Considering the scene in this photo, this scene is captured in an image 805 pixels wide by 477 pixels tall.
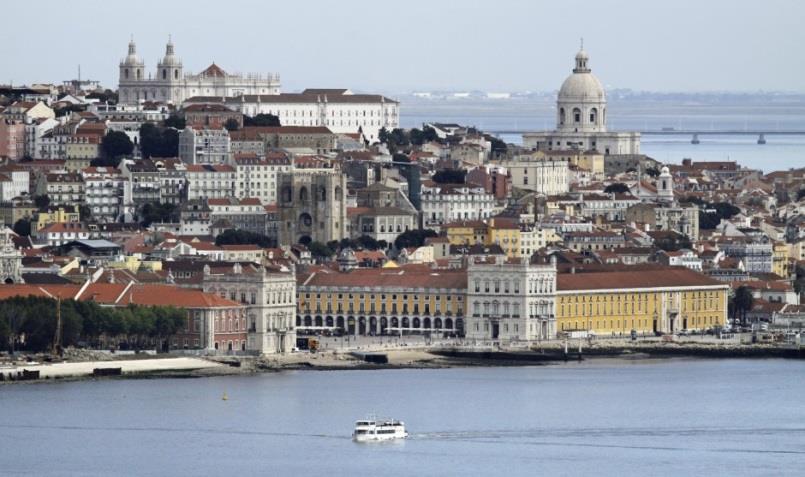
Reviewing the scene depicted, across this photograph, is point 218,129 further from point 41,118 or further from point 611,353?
point 611,353

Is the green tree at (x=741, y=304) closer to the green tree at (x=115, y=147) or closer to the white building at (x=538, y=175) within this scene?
the white building at (x=538, y=175)

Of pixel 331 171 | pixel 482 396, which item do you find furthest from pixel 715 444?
pixel 331 171

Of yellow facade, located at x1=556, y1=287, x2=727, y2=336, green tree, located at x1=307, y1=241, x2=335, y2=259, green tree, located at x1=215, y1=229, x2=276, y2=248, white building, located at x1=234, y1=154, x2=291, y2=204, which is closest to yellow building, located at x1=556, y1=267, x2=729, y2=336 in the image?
yellow facade, located at x1=556, y1=287, x2=727, y2=336

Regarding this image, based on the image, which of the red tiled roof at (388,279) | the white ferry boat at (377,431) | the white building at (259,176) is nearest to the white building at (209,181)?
the white building at (259,176)

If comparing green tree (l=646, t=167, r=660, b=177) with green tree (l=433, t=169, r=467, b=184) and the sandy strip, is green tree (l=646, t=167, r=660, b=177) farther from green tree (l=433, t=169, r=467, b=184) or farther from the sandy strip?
the sandy strip

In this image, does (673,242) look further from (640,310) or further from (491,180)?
(640,310)

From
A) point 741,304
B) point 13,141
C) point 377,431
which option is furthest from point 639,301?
point 13,141
